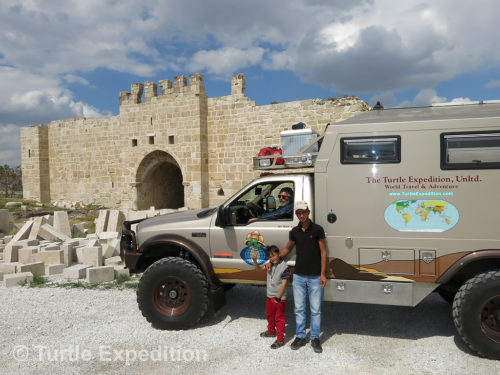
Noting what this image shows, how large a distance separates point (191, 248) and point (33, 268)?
14.5 feet

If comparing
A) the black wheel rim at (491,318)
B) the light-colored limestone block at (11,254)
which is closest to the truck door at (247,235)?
the black wheel rim at (491,318)

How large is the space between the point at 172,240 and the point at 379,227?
253cm

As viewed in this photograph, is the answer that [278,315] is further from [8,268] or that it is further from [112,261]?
[8,268]

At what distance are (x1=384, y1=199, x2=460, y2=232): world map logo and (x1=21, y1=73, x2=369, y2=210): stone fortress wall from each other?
34.6 feet

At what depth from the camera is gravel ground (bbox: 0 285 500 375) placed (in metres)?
3.63

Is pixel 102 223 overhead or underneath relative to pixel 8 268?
overhead

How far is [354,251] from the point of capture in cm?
401

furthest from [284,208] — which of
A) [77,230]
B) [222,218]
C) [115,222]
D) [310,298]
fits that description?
[77,230]

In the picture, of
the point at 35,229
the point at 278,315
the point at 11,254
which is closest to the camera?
the point at 278,315

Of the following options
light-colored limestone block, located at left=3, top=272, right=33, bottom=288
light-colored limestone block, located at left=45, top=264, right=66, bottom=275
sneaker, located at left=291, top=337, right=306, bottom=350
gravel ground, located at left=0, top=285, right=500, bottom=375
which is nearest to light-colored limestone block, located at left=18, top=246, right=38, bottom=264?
light-colored limestone block, located at left=45, top=264, right=66, bottom=275

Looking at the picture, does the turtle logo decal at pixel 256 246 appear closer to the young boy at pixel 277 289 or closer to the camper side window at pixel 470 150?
the young boy at pixel 277 289

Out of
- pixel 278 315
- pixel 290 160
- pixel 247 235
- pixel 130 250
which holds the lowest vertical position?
pixel 278 315

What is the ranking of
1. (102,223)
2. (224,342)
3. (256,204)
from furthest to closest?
(102,223), (256,204), (224,342)

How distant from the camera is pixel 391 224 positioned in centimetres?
388
